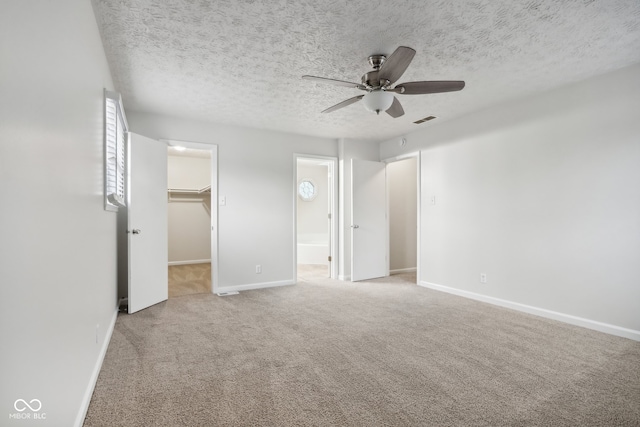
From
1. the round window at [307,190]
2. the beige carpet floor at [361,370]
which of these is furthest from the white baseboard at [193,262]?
the beige carpet floor at [361,370]

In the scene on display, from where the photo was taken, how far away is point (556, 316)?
3309mm

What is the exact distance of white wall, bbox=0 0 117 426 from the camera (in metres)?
0.91

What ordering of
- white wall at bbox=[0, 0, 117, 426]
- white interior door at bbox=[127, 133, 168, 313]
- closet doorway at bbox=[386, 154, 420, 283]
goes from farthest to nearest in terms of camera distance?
closet doorway at bbox=[386, 154, 420, 283] → white interior door at bbox=[127, 133, 168, 313] → white wall at bbox=[0, 0, 117, 426]

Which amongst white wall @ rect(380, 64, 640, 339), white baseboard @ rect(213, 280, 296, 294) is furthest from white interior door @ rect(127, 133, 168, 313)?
white wall @ rect(380, 64, 640, 339)

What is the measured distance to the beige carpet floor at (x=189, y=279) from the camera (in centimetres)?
459

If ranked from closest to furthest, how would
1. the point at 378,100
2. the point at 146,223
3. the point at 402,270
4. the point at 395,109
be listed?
1. the point at 378,100
2. the point at 395,109
3. the point at 146,223
4. the point at 402,270

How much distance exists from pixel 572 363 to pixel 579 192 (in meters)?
1.69

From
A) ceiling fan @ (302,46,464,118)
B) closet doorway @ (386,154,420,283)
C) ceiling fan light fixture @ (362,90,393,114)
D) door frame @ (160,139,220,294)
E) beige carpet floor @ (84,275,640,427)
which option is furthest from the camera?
closet doorway @ (386,154,420,283)

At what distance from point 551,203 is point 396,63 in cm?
238

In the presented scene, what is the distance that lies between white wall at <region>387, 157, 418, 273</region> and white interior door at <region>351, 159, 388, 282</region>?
22.2 inches

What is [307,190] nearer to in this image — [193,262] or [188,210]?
[188,210]

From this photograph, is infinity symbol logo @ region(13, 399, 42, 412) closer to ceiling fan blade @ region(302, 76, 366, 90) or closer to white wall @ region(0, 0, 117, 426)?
white wall @ region(0, 0, 117, 426)

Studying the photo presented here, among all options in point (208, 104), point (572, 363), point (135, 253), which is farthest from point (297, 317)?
point (208, 104)

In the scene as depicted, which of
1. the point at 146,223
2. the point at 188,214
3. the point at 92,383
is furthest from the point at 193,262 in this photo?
the point at 92,383
